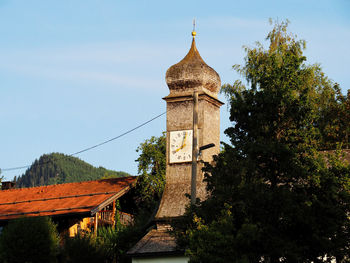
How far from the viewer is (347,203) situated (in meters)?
20.3

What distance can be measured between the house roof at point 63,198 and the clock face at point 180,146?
4455 mm

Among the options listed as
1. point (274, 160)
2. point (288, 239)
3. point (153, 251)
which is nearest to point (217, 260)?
point (288, 239)

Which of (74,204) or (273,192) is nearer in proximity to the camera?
(273,192)

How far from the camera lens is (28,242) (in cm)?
2616

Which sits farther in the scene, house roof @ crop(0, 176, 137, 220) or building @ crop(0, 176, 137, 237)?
house roof @ crop(0, 176, 137, 220)

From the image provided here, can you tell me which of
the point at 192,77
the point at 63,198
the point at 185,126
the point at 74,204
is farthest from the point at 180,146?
the point at 63,198

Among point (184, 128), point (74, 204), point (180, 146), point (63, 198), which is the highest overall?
point (184, 128)

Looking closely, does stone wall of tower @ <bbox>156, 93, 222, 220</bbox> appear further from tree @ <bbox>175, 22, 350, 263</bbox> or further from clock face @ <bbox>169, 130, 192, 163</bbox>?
tree @ <bbox>175, 22, 350, 263</bbox>

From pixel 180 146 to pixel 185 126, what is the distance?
969 mm

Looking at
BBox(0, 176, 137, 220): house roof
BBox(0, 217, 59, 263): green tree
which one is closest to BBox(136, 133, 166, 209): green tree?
BBox(0, 176, 137, 220): house roof

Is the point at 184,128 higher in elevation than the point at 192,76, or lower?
lower

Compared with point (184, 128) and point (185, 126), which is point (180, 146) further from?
point (185, 126)

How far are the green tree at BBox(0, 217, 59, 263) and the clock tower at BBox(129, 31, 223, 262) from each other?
182 inches

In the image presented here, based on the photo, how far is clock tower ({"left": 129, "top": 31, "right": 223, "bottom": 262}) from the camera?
97.3 feet
